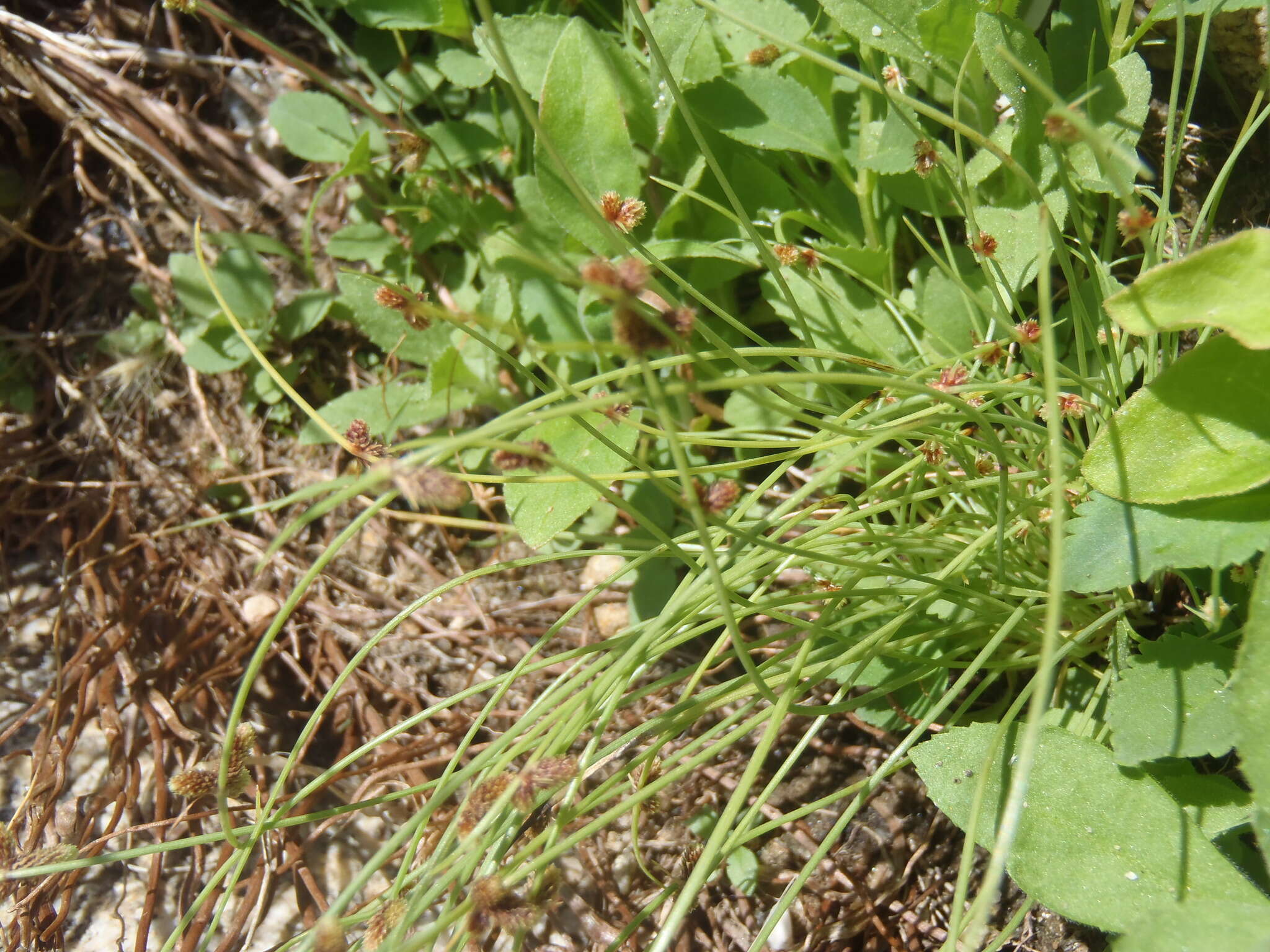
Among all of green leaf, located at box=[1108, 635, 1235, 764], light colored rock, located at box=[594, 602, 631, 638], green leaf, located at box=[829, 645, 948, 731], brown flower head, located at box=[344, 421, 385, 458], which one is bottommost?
light colored rock, located at box=[594, 602, 631, 638]

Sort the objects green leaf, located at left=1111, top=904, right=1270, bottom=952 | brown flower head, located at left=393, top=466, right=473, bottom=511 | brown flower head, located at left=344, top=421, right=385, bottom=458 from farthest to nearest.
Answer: brown flower head, located at left=344, top=421, right=385, bottom=458 < green leaf, located at left=1111, top=904, right=1270, bottom=952 < brown flower head, located at left=393, top=466, right=473, bottom=511

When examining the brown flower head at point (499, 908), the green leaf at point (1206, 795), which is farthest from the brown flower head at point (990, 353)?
the brown flower head at point (499, 908)

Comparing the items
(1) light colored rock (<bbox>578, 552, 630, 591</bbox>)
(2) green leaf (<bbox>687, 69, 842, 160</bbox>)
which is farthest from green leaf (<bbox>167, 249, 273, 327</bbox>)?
(2) green leaf (<bbox>687, 69, 842, 160</bbox>)

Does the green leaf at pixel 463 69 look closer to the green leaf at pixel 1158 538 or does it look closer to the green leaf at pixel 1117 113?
the green leaf at pixel 1117 113

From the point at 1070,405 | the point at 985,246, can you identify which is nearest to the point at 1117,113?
the point at 985,246

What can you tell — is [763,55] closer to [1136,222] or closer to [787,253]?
[787,253]

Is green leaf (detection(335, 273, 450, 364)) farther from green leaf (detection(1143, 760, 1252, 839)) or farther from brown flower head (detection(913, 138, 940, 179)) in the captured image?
green leaf (detection(1143, 760, 1252, 839))

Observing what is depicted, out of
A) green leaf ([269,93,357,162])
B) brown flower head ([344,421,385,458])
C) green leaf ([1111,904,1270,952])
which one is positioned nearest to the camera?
green leaf ([1111,904,1270,952])

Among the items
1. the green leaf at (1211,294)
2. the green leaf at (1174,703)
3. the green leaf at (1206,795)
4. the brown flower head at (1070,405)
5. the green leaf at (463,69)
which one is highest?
the green leaf at (463,69)
